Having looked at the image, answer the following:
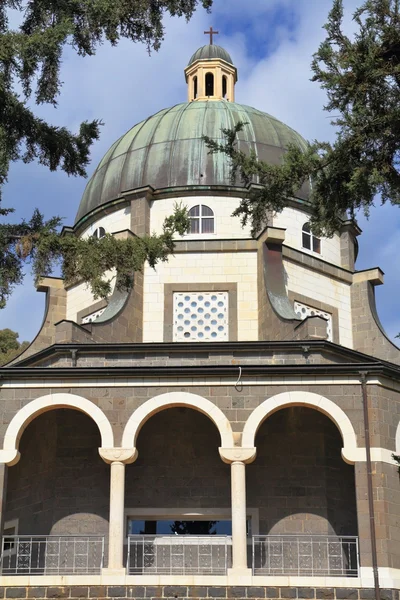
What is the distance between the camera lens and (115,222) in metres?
30.8

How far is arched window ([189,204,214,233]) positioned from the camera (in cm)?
2997

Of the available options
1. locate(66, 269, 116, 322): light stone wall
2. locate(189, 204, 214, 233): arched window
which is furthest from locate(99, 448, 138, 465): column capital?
locate(189, 204, 214, 233): arched window

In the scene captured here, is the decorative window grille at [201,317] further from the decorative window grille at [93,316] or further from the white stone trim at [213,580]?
the white stone trim at [213,580]

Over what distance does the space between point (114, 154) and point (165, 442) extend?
11.1 metres

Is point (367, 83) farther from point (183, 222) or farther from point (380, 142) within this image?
point (183, 222)

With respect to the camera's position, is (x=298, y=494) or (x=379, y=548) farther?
(x=298, y=494)

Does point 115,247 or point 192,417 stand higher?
point 115,247

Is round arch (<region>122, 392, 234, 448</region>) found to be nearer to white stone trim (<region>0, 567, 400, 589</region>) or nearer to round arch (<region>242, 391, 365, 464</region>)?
round arch (<region>242, 391, 365, 464</region>)

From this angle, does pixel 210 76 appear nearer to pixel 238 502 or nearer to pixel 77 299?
pixel 77 299

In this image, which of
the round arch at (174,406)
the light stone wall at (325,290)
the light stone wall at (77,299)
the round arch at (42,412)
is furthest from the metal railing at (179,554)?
the light stone wall at (77,299)

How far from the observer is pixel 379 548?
70.4ft

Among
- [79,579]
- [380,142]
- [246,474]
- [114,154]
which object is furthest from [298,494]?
[114,154]

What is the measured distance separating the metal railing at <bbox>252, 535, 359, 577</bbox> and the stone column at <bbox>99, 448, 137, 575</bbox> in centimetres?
288

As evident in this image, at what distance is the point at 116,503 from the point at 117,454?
104 cm
